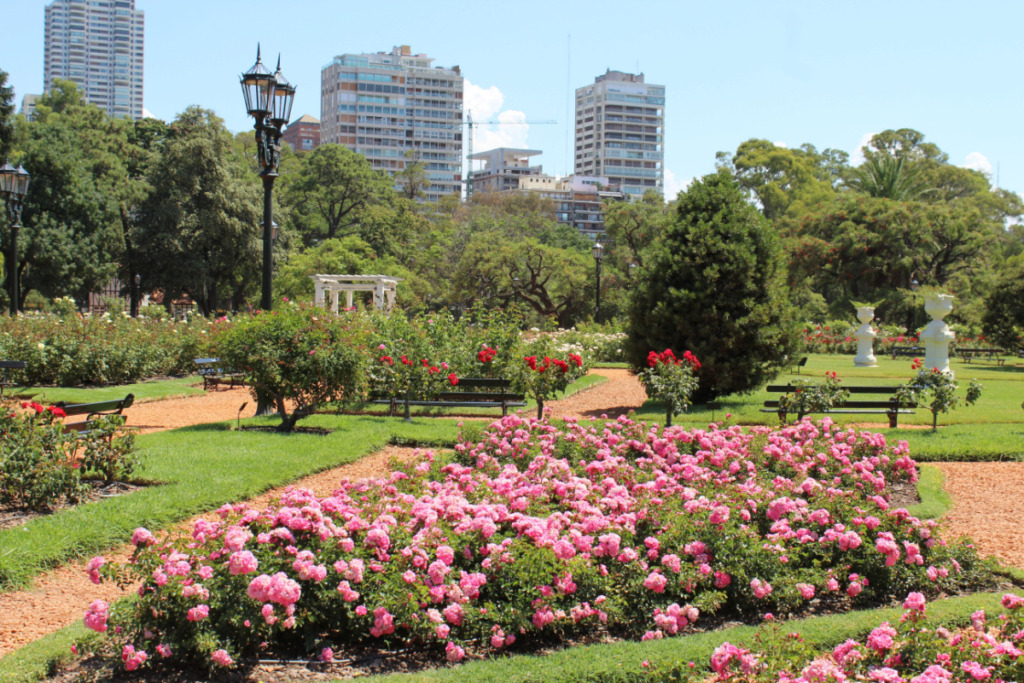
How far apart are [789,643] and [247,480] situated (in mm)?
5277

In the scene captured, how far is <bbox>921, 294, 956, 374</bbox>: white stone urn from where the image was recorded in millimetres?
17078

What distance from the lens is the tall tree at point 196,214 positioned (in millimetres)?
37688

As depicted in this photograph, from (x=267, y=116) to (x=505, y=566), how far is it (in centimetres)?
878

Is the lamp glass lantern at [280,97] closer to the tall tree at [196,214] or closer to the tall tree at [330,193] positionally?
the tall tree at [196,214]

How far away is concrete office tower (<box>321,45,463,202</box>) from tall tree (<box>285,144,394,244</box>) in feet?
259

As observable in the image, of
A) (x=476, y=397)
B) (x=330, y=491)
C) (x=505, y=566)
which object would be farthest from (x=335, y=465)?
(x=505, y=566)

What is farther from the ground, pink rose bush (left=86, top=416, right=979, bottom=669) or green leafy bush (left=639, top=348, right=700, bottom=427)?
green leafy bush (left=639, top=348, right=700, bottom=427)

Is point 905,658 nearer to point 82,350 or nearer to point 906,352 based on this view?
point 82,350

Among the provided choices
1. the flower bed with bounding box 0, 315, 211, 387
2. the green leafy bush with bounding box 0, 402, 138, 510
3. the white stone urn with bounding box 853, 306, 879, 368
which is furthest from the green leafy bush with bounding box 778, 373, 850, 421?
the white stone urn with bounding box 853, 306, 879, 368

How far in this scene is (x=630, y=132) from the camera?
156 m

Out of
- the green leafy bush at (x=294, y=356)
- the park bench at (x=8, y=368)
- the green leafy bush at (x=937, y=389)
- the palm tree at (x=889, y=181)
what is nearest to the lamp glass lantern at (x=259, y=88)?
the green leafy bush at (x=294, y=356)

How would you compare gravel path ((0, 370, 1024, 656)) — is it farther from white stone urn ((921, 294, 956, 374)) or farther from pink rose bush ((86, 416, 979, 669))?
white stone urn ((921, 294, 956, 374))

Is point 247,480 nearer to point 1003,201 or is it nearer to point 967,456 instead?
point 967,456

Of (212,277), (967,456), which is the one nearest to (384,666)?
(967,456)
